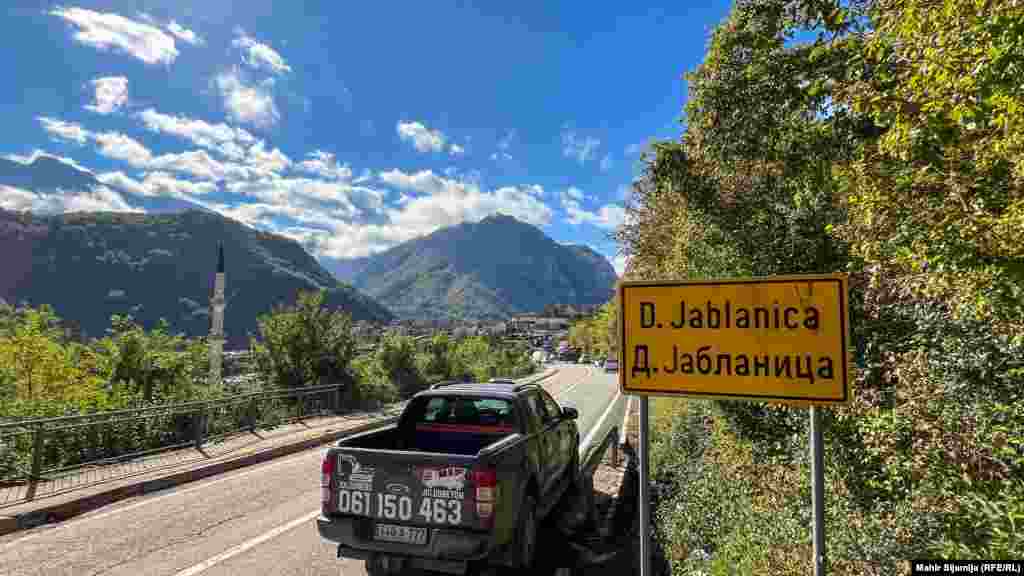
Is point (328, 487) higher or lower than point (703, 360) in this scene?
lower

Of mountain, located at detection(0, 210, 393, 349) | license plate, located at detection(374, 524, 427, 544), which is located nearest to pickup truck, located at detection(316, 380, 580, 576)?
license plate, located at detection(374, 524, 427, 544)

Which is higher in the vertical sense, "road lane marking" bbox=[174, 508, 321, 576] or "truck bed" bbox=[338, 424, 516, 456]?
"truck bed" bbox=[338, 424, 516, 456]

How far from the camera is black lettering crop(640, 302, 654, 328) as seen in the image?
122 inches

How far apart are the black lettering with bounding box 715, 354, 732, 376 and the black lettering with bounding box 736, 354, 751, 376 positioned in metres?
0.04

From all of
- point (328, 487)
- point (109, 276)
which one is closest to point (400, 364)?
point (328, 487)

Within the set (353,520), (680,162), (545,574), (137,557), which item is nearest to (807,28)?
(680,162)

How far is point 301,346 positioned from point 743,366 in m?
17.2

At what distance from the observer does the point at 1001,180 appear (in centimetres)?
324

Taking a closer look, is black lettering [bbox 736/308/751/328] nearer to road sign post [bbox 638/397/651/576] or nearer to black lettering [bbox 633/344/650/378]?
black lettering [bbox 633/344/650/378]

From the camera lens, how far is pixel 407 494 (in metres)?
4.14

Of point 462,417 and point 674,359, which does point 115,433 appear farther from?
point 674,359

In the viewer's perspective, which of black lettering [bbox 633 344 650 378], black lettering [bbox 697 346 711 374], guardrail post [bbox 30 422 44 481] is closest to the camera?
black lettering [bbox 697 346 711 374]

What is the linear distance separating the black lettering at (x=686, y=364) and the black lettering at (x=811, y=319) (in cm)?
63

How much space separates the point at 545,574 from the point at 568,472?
7.00ft
